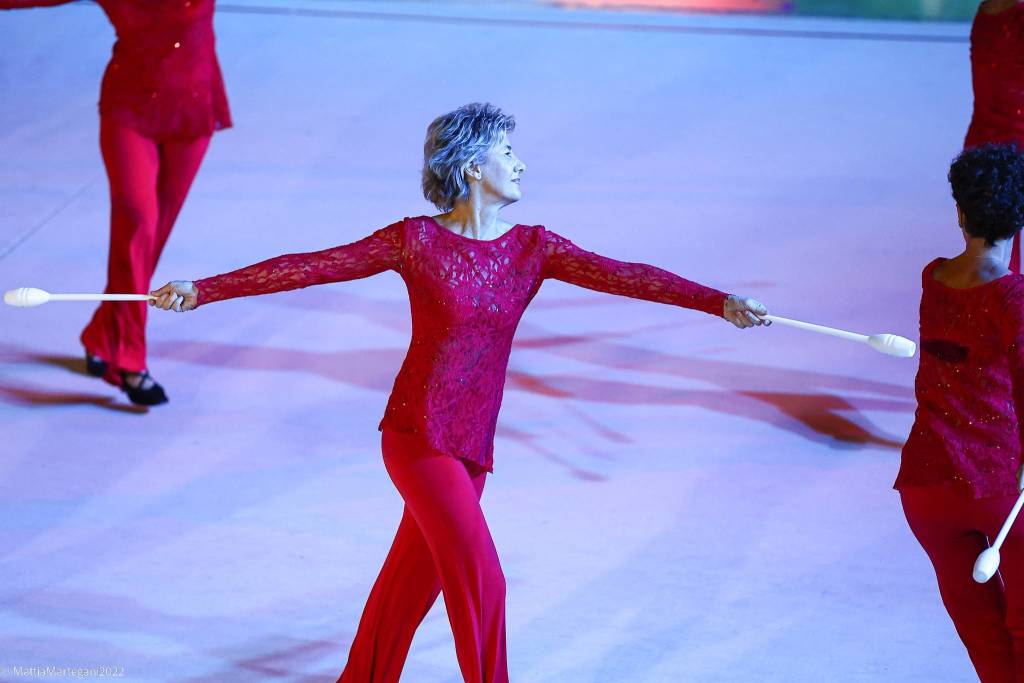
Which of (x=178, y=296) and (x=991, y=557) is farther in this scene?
(x=178, y=296)

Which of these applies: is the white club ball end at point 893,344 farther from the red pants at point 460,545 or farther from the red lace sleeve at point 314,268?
the red lace sleeve at point 314,268

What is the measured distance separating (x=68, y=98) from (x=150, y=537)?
4.85m

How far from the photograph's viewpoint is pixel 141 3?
4598 millimetres

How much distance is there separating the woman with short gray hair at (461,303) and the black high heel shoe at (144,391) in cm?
193

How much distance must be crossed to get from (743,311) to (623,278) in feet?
0.78

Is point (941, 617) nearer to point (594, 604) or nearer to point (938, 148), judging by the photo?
point (594, 604)

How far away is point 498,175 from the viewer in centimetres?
289

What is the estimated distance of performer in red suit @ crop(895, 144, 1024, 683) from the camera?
2.68 m

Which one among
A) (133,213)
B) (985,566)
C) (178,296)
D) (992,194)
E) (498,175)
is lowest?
(133,213)

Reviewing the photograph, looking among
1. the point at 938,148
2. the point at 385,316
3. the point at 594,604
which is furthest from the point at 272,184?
the point at 594,604

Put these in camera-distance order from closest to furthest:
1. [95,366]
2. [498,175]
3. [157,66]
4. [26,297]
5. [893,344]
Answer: [893,344] < [26,297] < [498,175] < [157,66] < [95,366]

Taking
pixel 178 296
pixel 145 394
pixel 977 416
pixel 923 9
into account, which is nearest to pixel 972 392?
pixel 977 416

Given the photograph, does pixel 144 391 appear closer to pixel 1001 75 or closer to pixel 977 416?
pixel 1001 75

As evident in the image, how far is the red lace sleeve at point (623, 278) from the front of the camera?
286cm
